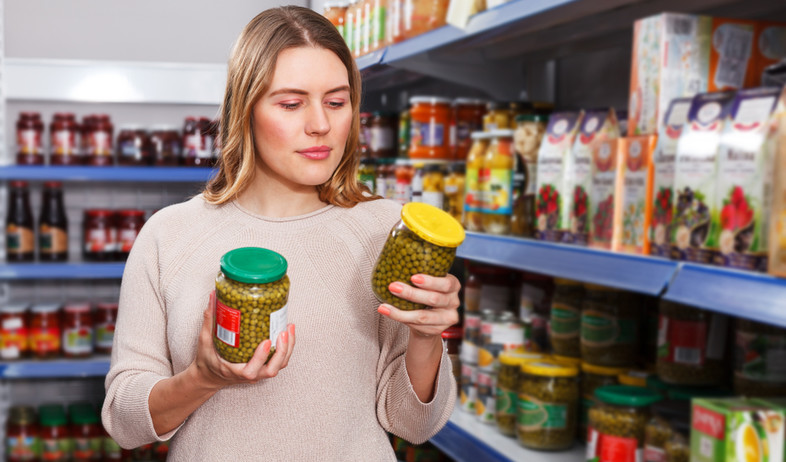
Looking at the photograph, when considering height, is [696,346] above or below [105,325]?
above

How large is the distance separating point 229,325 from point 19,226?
9.53 ft

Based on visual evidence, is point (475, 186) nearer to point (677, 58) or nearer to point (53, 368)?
point (677, 58)

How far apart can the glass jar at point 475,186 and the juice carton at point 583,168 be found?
34 cm

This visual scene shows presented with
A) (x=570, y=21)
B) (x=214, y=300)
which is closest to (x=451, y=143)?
(x=570, y=21)

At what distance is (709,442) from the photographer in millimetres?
1032

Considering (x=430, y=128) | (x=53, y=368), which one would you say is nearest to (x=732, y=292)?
(x=430, y=128)

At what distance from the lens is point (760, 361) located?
1.20 m

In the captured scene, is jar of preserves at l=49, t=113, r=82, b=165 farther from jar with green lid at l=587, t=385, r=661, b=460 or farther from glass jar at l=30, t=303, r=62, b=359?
jar with green lid at l=587, t=385, r=661, b=460

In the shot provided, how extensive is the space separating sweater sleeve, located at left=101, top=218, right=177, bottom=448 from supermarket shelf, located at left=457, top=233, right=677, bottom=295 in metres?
0.65

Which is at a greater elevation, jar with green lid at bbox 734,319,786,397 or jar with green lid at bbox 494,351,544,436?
jar with green lid at bbox 734,319,786,397

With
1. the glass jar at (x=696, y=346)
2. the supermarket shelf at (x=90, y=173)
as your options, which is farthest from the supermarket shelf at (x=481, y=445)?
the supermarket shelf at (x=90, y=173)

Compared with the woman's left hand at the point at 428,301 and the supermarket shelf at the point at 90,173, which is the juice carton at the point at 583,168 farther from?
the supermarket shelf at the point at 90,173

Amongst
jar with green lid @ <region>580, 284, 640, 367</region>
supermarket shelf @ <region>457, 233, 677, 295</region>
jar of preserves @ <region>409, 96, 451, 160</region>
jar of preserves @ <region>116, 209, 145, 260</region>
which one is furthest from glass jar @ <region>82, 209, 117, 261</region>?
jar with green lid @ <region>580, 284, 640, 367</region>

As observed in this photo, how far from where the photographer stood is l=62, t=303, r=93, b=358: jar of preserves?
3.38 meters
